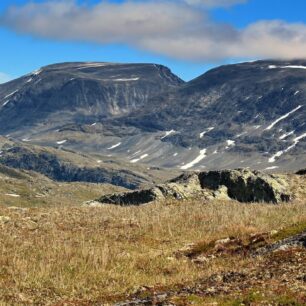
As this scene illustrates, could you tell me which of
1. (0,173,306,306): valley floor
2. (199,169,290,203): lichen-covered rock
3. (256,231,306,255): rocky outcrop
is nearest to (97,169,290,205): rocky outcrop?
(199,169,290,203): lichen-covered rock

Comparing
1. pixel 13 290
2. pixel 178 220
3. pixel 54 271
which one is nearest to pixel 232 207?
pixel 178 220

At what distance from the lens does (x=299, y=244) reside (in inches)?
824

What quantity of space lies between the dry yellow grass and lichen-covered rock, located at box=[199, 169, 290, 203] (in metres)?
15.9

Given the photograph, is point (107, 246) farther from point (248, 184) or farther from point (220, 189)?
point (248, 184)

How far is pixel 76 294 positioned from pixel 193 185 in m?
37.8

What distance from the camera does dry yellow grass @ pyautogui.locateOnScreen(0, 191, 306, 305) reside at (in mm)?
18969

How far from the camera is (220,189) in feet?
182

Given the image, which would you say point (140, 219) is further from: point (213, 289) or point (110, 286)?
point (213, 289)

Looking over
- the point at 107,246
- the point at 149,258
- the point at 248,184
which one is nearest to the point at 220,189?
the point at 248,184

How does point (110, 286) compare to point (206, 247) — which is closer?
point (110, 286)

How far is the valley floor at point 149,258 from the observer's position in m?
16.1

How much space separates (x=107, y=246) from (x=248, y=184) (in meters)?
33.5

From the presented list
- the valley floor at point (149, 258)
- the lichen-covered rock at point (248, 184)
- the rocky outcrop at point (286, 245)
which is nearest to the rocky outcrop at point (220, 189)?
the lichen-covered rock at point (248, 184)

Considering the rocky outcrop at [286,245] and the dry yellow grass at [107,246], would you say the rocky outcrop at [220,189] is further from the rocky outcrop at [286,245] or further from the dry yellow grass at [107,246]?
the rocky outcrop at [286,245]
